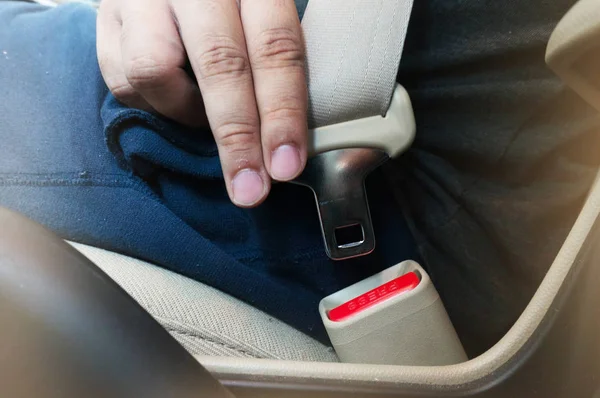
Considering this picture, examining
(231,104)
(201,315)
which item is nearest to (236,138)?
(231,104)

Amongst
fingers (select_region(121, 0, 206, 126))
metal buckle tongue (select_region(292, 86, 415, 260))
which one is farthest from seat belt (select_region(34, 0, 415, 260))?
fingers (select_region(121, 0, 206, 126))

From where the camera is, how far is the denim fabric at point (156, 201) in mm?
439

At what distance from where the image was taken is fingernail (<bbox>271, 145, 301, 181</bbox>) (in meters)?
0.41

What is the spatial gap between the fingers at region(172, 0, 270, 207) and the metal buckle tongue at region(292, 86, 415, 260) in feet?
0.14

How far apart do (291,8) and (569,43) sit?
0.21 metres

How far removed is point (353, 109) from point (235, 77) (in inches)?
3.7

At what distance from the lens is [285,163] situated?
41cm

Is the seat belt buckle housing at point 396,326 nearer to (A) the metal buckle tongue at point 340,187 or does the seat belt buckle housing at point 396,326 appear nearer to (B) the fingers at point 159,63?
(A) the metal buckle tongue at point 340,187

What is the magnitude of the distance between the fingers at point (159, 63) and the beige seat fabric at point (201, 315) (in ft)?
0.42

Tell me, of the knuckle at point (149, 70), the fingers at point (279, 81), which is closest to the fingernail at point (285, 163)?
the fingers at point (279, 81)

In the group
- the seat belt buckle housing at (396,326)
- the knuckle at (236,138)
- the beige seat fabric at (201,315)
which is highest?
the knuckle at (236,138)

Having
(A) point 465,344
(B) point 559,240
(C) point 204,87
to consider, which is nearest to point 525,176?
(B) point 559,240

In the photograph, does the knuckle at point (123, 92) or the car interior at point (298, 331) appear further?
the knuckle at point (123, 92)

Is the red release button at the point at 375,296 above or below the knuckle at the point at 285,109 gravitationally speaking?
below
